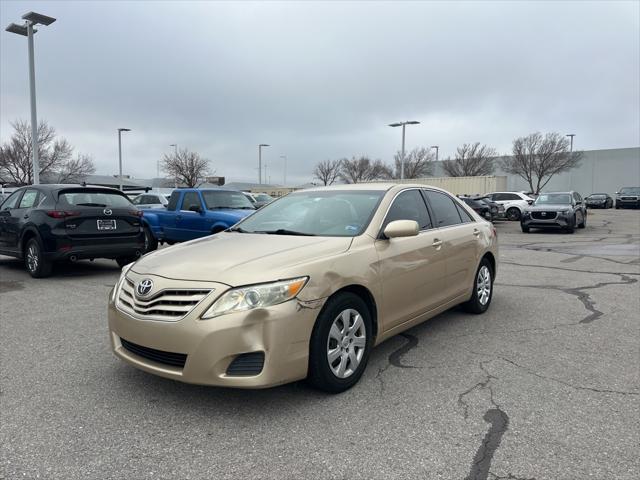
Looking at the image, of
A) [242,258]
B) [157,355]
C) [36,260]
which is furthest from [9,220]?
[242,258]

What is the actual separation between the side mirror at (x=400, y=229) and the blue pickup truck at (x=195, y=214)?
6907 mm

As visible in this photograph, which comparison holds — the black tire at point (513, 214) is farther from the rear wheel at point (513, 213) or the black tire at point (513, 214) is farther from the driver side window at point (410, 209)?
the driver side window at point (410, 209)

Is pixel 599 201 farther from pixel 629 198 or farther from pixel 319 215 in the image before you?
pixel 319 215

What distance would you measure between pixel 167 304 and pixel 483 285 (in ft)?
13.0

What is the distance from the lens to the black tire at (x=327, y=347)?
3234 millimetres

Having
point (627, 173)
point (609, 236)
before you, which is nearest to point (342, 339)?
point (609, 236)

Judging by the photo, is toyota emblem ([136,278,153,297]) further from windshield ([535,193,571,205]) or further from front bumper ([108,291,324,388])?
windshield ([535,193,571,205])

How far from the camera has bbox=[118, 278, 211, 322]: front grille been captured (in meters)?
3.08

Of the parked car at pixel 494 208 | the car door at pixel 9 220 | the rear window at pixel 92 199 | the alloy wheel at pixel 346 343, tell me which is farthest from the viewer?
the parked car at pixel 494 208

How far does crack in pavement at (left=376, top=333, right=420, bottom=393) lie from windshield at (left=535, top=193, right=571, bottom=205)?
1738 centimetres

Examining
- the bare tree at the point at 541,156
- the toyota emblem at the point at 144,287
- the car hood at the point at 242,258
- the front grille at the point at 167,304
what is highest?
the bare tree at the point at 541,156

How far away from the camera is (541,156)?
4847 cm

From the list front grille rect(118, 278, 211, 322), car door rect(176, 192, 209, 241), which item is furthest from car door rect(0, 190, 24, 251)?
front grille rect(118, 278, 211, 322)

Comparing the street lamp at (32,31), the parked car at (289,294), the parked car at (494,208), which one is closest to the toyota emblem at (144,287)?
the parked car at (289,294)
